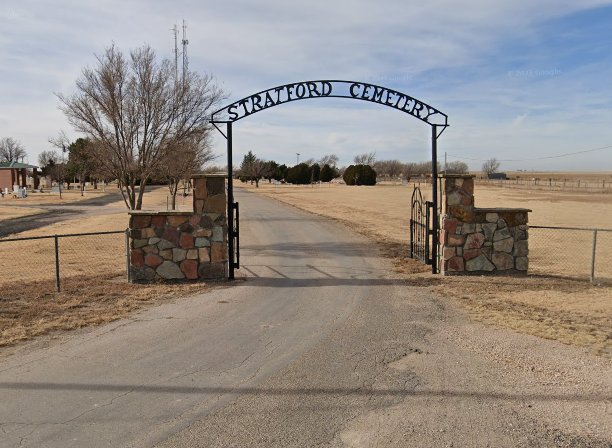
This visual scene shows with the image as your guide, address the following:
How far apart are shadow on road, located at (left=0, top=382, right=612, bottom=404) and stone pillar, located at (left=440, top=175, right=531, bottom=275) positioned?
6.24m

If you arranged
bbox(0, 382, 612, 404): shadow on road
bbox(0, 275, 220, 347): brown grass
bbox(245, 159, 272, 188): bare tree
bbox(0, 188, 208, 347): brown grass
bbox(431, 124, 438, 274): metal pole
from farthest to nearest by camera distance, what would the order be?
1. bbox(245, 159, 272, 188): bare tree
2. bbox(431, 124, 438, 274): metal pole
3. bbox(0, 188, 208, 347): brown grass
4. bbox(0, 275, 220, 347): brown grass
5. bbox(0, 382, 612, 404): shadow on road

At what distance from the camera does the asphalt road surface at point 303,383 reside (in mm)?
3953

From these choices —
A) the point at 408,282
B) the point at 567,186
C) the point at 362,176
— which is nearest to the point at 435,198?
the point at 408,282

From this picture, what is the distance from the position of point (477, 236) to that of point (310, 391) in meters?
7.18

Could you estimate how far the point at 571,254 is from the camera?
15047 millimetres

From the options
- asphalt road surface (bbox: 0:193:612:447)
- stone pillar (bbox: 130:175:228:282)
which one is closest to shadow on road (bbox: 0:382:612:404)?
asphalt road surface (bbox: 0:193:612:447)

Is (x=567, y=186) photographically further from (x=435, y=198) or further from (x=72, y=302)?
(x=72, y=302)

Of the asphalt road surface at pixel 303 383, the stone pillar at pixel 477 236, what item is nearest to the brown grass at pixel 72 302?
the asphalt road surface at pixel 303 383

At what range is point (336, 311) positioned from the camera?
25.5ft

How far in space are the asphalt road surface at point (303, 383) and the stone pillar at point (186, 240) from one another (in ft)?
6.87

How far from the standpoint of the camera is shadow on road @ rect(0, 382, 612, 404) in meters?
4.62

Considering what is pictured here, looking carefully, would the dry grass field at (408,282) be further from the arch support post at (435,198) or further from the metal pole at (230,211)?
the metal pole at (230,211)

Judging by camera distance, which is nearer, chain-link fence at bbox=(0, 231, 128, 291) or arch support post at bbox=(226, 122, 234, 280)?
arch support post at bbox=(226, 122, 234, 280)

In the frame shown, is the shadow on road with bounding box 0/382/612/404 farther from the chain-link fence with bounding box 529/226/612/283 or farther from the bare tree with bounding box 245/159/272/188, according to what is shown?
the bare tree with bounding box 245/159/272/188
